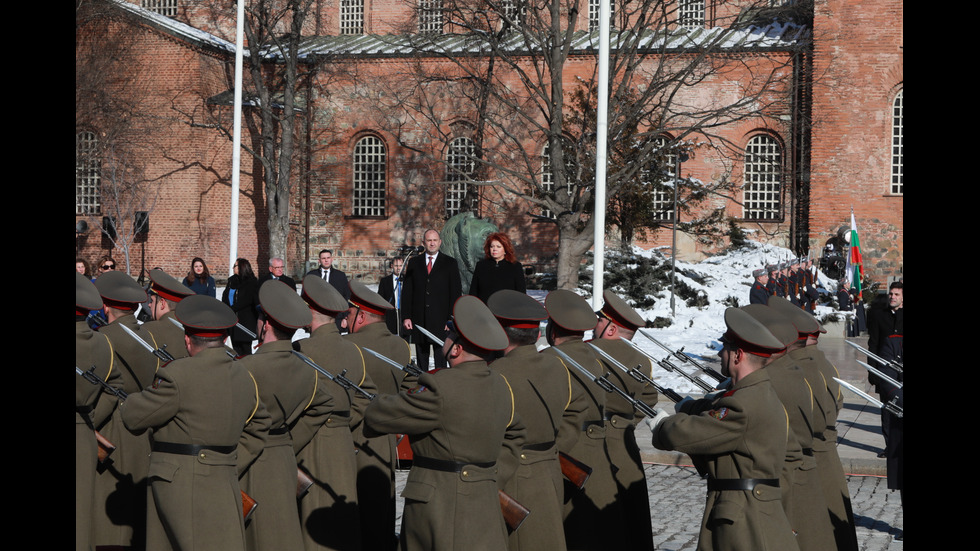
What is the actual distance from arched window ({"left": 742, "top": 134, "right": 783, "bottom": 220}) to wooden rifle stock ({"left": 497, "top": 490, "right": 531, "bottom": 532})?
29150mm

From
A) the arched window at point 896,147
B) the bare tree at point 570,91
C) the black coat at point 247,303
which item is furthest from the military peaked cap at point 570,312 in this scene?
the arched window at point 896,147

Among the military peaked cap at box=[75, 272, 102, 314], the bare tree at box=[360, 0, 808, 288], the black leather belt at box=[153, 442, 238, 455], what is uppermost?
the bare tree at box=[360, 0, 808, 288]

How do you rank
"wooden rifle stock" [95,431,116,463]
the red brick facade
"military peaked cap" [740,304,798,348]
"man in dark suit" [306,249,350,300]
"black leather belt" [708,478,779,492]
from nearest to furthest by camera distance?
1. "black leather belt" [708,478,779,492]
2. "military peaked cap" [740,304,798,348]
3. "wooden rifle stock" [95,431,116,463]
4. "man in dark suit" [306,249,350,300]
5. the red brick facade

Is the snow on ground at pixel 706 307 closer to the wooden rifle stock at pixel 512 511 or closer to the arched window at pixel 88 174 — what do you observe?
the wooden rifle stock at pixel 512 511

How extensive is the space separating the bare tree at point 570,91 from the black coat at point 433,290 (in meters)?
11.0

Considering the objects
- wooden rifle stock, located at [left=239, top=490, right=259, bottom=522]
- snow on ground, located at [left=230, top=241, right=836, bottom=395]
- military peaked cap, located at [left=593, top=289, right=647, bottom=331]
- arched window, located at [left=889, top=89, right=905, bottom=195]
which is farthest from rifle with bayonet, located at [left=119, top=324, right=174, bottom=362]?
arched window, located at [left=889, top=89, right=905, bottom=195]

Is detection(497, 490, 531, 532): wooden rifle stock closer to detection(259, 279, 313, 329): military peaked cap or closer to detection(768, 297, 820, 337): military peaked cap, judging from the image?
detection(259, 279, 313, 329): military peaked cap

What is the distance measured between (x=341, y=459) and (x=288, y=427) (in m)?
0.68

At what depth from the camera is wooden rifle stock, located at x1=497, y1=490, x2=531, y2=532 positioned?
18.6 ft

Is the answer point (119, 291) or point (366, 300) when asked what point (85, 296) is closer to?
point (119, 291)

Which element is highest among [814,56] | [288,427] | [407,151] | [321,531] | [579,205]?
[814,56]

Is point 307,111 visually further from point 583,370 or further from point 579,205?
point 583,370

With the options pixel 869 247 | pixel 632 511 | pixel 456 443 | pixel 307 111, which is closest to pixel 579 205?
pixel 869 247

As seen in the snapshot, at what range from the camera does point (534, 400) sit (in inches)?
244
